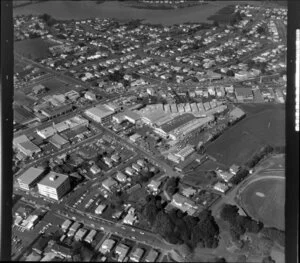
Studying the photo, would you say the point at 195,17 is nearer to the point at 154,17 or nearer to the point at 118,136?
the point at 154,17

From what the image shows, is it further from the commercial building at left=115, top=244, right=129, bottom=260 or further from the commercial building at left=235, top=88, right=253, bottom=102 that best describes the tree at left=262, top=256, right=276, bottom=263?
the commercial building at left=235, top=88, right=253, bottom=102

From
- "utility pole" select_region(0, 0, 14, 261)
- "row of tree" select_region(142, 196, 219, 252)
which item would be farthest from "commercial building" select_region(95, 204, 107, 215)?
"utility pole" select_region(0, 0, 14, 261)

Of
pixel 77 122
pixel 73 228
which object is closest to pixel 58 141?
pixel 77 122

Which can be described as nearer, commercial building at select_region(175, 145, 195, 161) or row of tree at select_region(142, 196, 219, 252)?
row of tree at select_region(142, 196, 219, 252)

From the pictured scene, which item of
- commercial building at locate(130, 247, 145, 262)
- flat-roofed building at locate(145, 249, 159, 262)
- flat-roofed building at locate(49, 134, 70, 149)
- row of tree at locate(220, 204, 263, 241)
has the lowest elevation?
row of tree at locate(220, 204, 263, 241)

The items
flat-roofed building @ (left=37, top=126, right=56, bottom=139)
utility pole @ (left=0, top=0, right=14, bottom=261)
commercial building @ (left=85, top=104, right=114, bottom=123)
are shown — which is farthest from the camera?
commercial building @ (left=85, top=104, right=114, bottom=123)

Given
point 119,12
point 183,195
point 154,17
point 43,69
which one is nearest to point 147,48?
point 154,17

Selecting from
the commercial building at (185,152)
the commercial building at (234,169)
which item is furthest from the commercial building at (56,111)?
the commercial building at (234,169)
